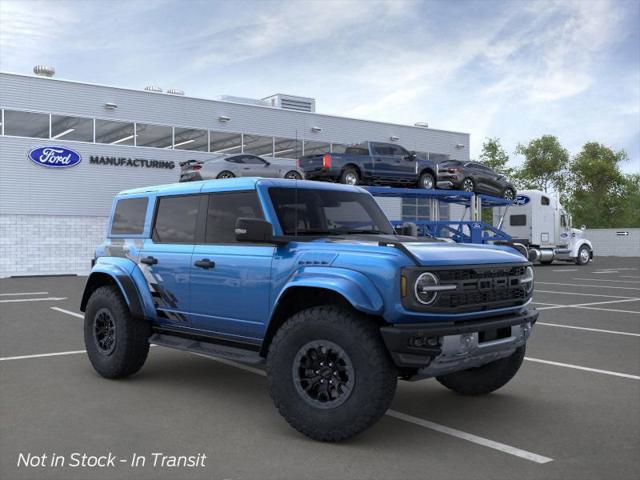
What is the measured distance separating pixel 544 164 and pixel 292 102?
4599 centimetres

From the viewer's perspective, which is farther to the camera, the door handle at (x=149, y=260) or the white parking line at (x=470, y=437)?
the door handle at (x=149, y=260)

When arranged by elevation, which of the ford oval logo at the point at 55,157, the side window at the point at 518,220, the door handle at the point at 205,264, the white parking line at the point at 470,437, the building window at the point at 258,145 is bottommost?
the white parking line at the point at 470,437

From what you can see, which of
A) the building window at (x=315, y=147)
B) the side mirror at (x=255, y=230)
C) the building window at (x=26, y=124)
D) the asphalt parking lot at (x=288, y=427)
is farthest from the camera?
the building window at (x=315, y=147)

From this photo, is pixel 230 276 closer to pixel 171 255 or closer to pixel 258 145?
pixel 171 255

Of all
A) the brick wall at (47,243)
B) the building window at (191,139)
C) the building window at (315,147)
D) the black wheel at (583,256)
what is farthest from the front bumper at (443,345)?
the black wheel at (583,256)

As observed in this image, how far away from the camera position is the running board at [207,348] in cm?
528

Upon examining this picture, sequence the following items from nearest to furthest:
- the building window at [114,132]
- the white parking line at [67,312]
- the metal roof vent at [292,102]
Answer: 1. the white parking line at [67,312]
2. the building window at [114,132]
3. the metal roof vent at [292,102]

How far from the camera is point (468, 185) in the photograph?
23.7 metres

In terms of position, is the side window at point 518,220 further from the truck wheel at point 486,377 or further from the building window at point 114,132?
the truck wheel at point 486,377

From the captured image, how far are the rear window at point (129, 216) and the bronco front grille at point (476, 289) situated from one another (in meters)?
3.41

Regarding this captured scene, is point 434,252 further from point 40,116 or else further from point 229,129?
point 229,129

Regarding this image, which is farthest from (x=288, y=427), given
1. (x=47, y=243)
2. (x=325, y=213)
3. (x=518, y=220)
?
(x=518, y=220)

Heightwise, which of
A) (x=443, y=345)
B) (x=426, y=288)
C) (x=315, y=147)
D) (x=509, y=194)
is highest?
(x=315, y=147)

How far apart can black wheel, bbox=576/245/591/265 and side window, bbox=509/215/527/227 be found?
393cm
